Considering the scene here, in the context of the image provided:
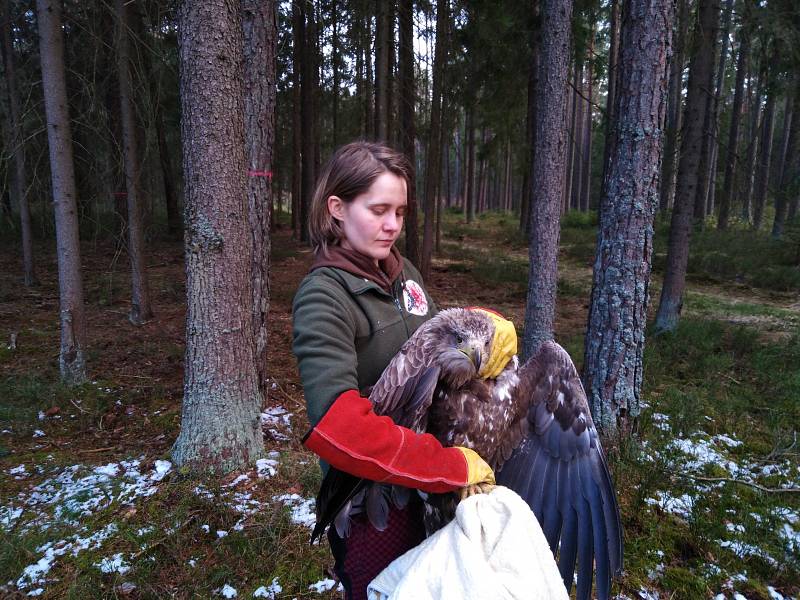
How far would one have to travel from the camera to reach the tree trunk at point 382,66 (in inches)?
374

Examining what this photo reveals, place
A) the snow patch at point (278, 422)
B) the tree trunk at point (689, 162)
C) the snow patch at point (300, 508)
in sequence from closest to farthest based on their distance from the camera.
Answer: the snow patch at point (300, 508) < the snow patch at point (278, 422) < the tree trunk at point (689, 162)

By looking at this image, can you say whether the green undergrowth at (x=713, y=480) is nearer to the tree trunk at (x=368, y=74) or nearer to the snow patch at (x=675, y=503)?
the snow patch at (x=675, y=503)

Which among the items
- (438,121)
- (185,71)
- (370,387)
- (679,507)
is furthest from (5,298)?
(679,507)

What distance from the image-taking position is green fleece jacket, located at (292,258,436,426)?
1.33 m

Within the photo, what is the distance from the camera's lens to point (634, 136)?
4082mm

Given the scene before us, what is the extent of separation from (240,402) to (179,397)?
6.65ft

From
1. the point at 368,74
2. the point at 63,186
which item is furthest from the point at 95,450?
the point at 368,74

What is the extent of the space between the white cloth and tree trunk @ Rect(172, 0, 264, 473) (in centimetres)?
311

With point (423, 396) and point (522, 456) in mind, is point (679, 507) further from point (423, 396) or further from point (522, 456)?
point (423, 396)

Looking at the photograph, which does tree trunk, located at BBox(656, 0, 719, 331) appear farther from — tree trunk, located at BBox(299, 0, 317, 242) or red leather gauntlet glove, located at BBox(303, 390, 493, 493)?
tree trunk, located at BBox(299, 0, 317, 242)

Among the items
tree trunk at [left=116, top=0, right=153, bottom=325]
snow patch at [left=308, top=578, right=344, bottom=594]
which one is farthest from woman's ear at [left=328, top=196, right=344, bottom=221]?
tree trunk at [left=116, top=0, right=153, bottom=325]

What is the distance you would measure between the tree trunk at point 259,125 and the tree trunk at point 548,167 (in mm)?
3202

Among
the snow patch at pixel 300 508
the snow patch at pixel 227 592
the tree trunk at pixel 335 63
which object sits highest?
the tree trunk at pixel 335 63

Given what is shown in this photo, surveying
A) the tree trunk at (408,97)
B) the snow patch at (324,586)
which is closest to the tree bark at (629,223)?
the snow patch at (324,586)
